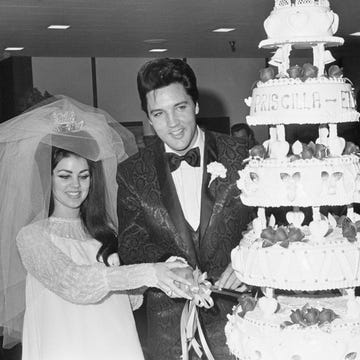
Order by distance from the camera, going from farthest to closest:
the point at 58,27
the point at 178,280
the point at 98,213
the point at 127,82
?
the point at 127,82 < the point at 58,27 < the point at 98,213 < the point at 178,280

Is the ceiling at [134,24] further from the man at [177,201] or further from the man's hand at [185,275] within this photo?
the man's hand at [185,275]

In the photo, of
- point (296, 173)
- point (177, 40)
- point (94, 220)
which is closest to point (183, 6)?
point (177, 40)

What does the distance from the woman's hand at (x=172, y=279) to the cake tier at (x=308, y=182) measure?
13.4 inches

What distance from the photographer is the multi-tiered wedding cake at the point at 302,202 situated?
244 cm

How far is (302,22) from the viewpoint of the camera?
2504 millimetres

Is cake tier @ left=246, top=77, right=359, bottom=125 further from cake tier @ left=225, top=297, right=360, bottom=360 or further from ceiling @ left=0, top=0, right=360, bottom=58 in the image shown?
ceiling @ left=0, top=0, right=360, bottom=58

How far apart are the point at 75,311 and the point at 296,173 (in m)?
1.01

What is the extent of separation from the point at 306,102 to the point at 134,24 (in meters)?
6.19

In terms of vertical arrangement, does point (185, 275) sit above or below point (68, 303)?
above

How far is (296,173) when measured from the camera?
97.3 inches

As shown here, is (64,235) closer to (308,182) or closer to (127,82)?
(308,182)

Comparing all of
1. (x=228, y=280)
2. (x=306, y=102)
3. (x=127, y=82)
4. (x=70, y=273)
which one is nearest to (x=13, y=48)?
(x=127, y=82)

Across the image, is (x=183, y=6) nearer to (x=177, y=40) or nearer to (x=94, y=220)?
(x=177, y=40)

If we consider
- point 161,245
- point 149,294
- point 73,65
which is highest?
point 73,65
